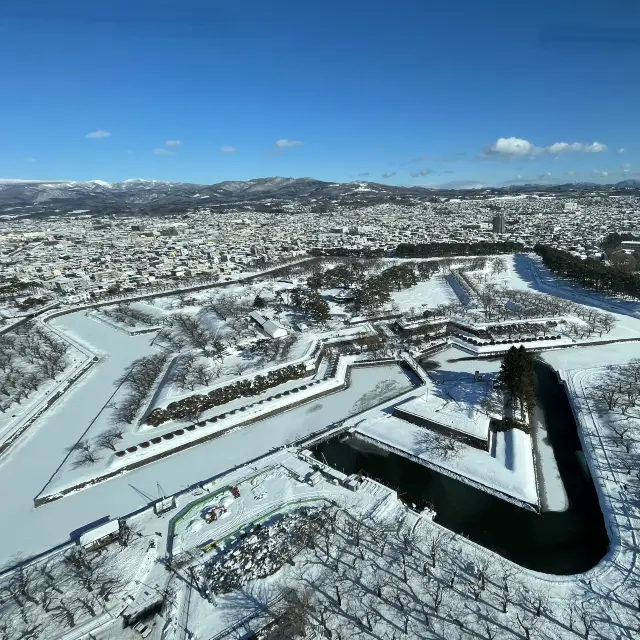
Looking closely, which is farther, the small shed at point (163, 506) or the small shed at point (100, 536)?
the small shed at point (163, 506)

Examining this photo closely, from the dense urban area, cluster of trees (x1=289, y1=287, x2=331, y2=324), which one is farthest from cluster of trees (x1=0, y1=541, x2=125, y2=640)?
cluster of trees (x1=289, y1=287, x2=331, y2=324)

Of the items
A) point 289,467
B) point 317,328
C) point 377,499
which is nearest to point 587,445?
point 377,499

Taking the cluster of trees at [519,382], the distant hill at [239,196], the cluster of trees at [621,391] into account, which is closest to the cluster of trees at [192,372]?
the cluster of trees at [519,382]

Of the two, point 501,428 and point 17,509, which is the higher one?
point 501,428

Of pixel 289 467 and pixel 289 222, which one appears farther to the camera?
pixel 289 222

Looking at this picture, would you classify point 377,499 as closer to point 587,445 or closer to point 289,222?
point 587,445

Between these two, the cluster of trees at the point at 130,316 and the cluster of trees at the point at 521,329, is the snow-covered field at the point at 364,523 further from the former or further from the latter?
the cluster of trees at the point at 130,316

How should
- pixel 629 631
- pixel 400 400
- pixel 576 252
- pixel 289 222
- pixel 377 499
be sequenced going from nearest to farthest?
pixel 629 631
pixel 377 499
pixel 400 400
pixel 576 252
pixel 289 222
